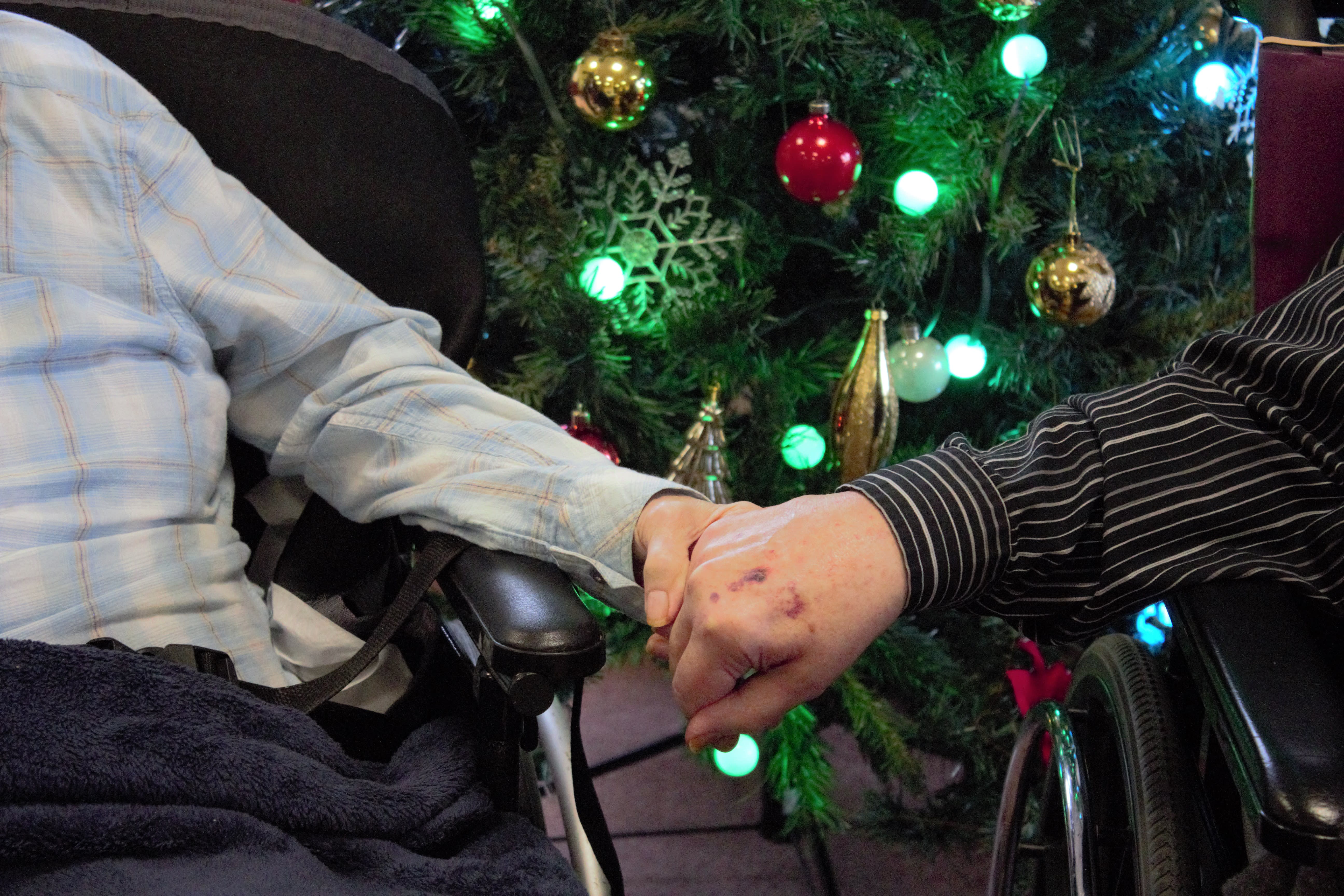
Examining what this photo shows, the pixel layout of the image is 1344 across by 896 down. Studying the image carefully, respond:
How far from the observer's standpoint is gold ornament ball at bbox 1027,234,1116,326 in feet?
3.89

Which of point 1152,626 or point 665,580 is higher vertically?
point 665,580

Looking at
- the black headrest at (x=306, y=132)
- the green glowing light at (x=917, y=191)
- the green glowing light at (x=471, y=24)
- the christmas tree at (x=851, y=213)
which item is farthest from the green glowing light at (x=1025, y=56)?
the black headrest at (x=306, y=132)

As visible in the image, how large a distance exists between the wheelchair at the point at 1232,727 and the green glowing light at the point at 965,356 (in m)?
0.59

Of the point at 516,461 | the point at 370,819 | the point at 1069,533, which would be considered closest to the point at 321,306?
the point at 516,461

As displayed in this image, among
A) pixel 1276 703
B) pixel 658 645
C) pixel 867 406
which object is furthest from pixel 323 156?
pixel 1276 703

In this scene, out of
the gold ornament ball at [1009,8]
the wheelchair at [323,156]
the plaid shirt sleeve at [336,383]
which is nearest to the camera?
the plaid shirt sleeve at [336,383]

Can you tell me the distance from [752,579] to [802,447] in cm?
82

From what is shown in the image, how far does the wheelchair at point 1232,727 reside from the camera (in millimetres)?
404

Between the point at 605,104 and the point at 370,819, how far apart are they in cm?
84

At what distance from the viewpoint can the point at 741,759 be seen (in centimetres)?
141

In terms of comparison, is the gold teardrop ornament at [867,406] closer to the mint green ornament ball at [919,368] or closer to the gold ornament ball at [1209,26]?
the mint green ornament ball at [919,368]

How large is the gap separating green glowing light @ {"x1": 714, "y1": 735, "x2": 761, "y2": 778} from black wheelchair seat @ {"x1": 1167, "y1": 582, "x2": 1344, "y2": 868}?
0.91 meters

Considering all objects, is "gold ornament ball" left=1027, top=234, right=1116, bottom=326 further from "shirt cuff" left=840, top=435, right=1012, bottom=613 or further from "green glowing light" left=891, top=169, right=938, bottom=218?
"shirt cuff" left=840, top=435, right=1012, bottom=613

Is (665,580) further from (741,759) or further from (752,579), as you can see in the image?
(741,759)
